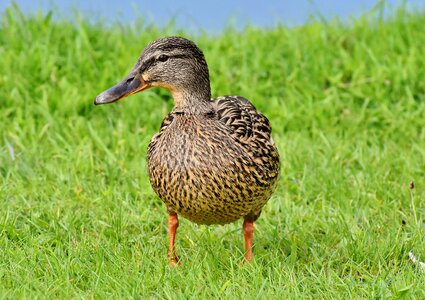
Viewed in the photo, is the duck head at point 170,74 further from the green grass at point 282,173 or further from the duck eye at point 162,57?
the green grass at point 282,173

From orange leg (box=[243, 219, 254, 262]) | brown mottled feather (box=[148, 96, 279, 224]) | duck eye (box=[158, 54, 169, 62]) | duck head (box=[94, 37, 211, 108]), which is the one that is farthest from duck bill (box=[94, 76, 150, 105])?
orange leg (box=[243, 219, 254, 262])

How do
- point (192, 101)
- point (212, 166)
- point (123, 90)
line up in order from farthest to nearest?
→ point (192, 101), point (123, 90), point (212, 166)

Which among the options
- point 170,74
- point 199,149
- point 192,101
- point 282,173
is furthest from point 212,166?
point 282,173

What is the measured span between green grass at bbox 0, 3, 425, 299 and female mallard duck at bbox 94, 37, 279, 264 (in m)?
0.30

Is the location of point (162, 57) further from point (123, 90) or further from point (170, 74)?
point (123, 90)

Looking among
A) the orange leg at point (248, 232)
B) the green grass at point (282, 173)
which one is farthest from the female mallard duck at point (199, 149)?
the green grass at point (282, 173)

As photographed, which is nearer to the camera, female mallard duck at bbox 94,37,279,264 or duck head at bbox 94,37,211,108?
female mallard duck at bbox 94,37,279,264

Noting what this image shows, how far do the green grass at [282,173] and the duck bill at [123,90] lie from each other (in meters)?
0.77

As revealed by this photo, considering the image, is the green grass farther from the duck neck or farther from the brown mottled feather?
the duck neck

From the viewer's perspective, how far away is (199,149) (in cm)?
459

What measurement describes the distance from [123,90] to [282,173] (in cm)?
177

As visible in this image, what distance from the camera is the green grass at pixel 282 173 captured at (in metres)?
Answer: 4.55

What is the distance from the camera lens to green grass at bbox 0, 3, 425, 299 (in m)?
4.55

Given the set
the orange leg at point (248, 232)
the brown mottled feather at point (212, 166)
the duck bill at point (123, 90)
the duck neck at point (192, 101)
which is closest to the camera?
the brown mottled feather at point (212, 166)
